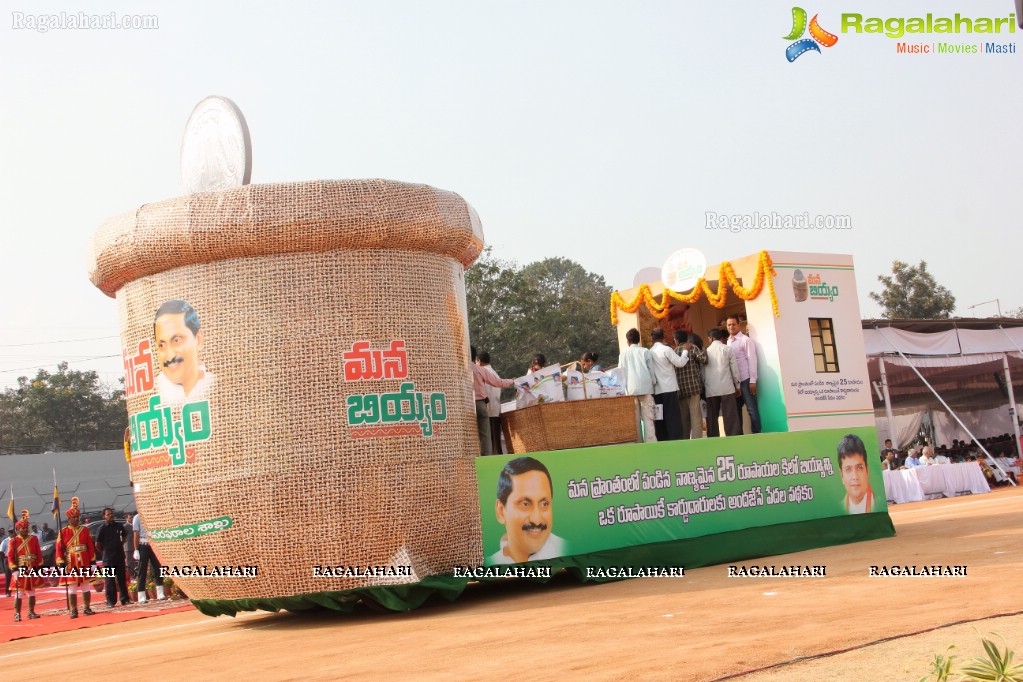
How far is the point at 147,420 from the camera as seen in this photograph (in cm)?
855

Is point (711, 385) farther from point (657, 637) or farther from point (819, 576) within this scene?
point (657, 637)

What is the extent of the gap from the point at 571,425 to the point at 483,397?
98 centimetres

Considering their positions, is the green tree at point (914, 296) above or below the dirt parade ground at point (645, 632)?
above

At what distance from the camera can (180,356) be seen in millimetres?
8273

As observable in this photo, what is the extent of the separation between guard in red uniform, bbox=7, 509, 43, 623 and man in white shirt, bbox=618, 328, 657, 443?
A: 9877 millimetres

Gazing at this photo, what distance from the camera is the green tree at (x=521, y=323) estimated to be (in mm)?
31672

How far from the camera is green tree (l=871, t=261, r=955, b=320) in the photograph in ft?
150

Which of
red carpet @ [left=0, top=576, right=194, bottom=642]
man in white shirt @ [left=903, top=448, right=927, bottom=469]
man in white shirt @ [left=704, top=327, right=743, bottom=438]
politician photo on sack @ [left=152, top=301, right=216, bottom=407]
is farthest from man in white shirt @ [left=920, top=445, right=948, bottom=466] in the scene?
politician photo on sack @ [left=152, top=301, right=216, bottom=407]

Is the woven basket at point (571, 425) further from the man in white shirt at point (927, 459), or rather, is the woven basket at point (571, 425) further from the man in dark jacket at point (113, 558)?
the man in white shirt at point (927, 459)

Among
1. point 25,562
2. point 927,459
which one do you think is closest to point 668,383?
point 25,562

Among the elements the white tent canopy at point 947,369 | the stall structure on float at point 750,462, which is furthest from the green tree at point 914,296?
the stall structure on float at point 750,462

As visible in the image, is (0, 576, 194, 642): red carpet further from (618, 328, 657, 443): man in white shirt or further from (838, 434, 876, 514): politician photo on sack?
(838, 434, 876, 514): politician photo on sack

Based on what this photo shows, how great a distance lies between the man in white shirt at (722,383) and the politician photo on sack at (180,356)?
596 cm

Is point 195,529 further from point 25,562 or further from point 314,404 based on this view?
point 25,562
